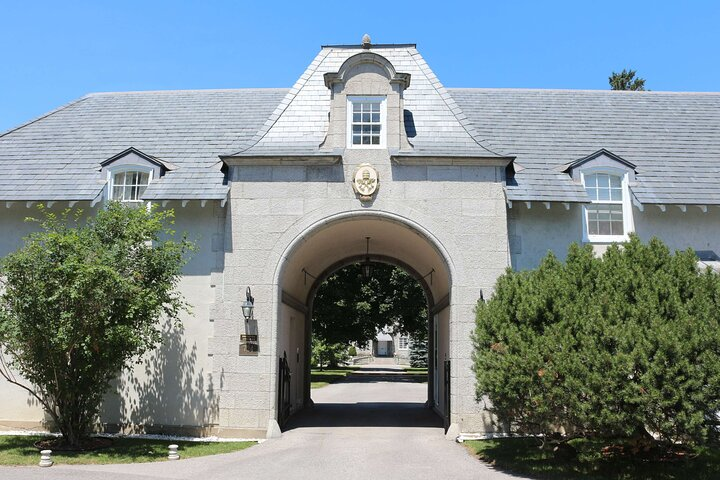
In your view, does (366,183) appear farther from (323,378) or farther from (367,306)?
(323,378)

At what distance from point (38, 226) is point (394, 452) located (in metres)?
11.1

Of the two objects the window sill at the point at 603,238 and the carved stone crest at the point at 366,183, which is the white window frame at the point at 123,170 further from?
the window sill at the point at 603,238

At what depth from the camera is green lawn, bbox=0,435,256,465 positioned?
41.7ft

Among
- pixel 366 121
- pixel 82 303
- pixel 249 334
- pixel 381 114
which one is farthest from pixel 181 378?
pixel 381 114

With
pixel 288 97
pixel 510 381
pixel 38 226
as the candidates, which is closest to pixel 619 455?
pixel 510 381

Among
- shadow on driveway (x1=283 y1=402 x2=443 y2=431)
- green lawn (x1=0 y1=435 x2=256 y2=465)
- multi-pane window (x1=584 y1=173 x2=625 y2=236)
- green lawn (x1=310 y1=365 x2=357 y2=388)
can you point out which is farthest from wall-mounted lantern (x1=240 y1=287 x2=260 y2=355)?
green lawn (x1=310 y1=365 x2=357 y2=388)

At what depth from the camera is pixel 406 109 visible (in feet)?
57.1

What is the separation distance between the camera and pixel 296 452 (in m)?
13.6

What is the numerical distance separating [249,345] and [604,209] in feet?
32.6

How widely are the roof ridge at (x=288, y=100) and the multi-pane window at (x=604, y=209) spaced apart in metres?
8.16

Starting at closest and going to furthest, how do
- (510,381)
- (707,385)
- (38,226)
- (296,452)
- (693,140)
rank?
(707,385) → (510,381) → (296,452) → (38,226) → (693,140)

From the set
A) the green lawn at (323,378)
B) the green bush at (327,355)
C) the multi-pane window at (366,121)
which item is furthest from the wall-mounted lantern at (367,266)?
the green bush at (327,355)

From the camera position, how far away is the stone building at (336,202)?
15.8 meters

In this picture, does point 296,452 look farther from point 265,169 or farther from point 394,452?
point 265,169
